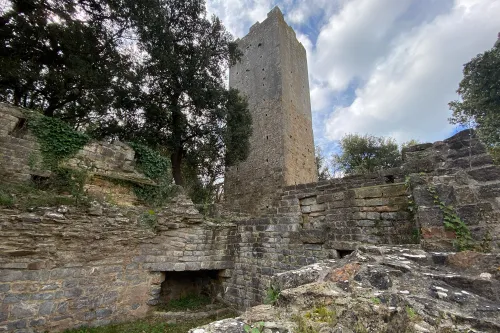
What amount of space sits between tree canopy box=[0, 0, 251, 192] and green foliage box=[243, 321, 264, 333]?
11.0 metres

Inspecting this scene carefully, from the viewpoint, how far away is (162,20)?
10852 millimetres

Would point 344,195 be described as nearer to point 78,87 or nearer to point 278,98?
point 78,87

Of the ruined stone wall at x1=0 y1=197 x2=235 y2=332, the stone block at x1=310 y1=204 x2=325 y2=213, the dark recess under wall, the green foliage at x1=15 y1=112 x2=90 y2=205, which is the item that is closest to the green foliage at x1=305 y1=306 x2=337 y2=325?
the stone block at x1=310 y1=204 x2=325 y2=213

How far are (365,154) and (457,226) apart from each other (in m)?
22.6

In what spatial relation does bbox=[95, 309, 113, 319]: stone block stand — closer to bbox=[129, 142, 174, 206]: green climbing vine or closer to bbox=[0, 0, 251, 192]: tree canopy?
bbox=[129, 142, 174, 206]: green climbing vine

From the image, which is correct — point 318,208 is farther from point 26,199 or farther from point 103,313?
point 26,199

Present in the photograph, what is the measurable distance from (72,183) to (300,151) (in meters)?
13.9

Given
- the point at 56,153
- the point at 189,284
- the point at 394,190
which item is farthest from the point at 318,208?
the point at 56,153

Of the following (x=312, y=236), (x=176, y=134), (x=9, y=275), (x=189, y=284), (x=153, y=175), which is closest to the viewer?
(x=9, y=275)

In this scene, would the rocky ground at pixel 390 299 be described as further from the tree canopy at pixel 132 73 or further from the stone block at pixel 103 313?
the tree canopy at pixel 132 73

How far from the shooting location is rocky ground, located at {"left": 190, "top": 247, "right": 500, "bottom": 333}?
1.33m

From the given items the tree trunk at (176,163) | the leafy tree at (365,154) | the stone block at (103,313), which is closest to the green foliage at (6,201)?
the stone block at (103,313)

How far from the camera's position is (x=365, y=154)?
2294 cm

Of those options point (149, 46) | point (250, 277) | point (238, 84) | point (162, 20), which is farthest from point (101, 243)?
point (238, 84)
